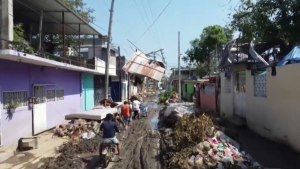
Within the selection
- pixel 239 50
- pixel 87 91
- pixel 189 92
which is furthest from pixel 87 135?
pixel 189 92

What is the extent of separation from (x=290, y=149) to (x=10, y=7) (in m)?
10.2

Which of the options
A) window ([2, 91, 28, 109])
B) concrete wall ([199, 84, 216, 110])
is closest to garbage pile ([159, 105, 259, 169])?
window ([2, 91, 28, 109])

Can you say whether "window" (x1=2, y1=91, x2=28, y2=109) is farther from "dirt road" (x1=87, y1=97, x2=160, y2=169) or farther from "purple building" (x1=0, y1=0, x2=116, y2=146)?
"dirt road" (x1=87, y1=97, x2=160, y2=169)

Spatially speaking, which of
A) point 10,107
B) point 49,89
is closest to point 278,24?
point 10,107

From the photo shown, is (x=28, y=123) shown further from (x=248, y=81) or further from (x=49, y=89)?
(x=248, y=81)

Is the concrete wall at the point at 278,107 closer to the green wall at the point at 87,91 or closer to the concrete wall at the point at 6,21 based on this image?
the concrete wall at the point at 6,21

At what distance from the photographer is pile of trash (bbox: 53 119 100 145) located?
1355 centimetres

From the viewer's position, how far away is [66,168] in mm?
8734

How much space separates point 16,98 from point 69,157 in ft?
11.8

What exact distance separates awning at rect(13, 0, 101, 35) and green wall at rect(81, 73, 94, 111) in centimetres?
421

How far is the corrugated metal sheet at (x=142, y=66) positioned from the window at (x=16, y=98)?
1496 cm

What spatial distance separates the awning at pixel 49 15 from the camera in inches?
519

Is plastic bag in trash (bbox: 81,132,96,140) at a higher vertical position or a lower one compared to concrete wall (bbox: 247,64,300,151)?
lower

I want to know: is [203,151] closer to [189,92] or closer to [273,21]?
[273,21]
